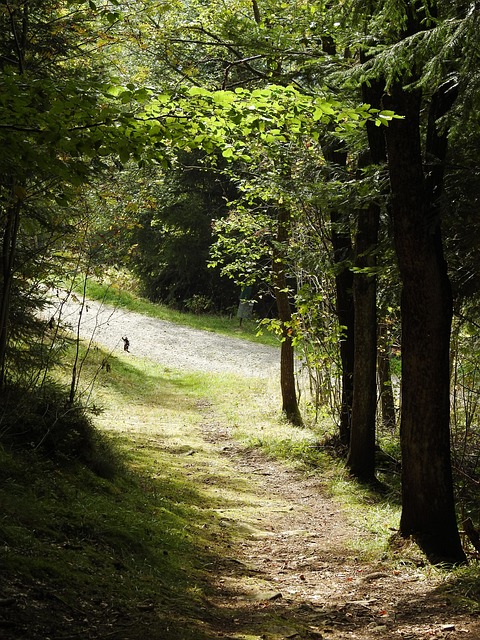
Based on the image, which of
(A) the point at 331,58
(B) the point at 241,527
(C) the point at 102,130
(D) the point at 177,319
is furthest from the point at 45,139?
(D) the point at 177,319

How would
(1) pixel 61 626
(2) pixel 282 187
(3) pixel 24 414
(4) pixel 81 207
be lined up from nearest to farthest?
1. (1) pixel 61 626
2. (3) pixel 24 414
3. (4) pixel 81 207
4. (2) pixel 282 187

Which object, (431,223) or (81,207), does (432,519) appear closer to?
Result: (431,223)

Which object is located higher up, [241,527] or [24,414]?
[24,414]

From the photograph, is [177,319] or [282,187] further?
[177,319]

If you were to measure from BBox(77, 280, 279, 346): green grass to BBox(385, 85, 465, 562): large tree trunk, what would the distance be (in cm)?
1886

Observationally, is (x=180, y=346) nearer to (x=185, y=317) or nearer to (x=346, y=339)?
(x=185, y=317)

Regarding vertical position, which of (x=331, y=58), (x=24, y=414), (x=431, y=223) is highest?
(x=331, y=58)

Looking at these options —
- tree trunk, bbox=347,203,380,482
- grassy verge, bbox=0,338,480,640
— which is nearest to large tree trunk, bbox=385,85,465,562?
grassy verge, bbox=0,338,480,640

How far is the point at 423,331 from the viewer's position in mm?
6262

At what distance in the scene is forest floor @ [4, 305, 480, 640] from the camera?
4594mm

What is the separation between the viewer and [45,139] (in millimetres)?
4039

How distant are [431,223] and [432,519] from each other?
2722 mm

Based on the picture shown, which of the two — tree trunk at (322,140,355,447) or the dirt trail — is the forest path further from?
tree trunk at (322,140,355,447)

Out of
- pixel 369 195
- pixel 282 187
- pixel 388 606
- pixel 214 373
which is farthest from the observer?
pixel 214 373
